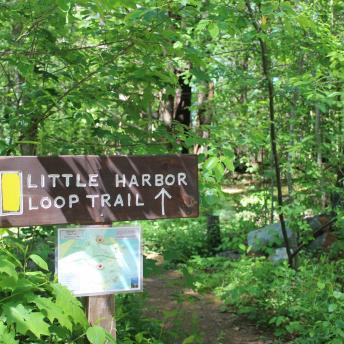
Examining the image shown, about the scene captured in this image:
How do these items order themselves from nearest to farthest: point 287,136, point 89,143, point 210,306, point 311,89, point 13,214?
point 13,214
point 89,143
point 311,89
point 287,136
point 210,306

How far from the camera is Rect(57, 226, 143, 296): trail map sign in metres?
2.22

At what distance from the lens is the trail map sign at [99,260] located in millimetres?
2221

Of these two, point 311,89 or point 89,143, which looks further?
point 311,89

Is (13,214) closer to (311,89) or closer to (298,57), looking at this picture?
(311,89)

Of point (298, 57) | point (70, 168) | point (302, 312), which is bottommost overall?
point (302, 312)

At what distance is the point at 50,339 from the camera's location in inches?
106

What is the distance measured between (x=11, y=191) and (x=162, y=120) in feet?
8.50

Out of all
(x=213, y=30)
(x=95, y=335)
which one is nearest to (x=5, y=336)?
(x=95, y=335)

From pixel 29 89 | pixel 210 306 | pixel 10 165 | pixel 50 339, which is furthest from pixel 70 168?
pixel 210 306

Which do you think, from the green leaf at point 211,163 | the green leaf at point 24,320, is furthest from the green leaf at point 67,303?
the green leaf at point 211,163

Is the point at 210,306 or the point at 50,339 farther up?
the point at 50,339

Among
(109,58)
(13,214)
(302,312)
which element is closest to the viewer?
(13,214)

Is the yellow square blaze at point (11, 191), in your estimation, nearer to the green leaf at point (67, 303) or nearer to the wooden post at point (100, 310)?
the green leaf at point (67, 303)

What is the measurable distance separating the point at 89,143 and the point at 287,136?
2.91 metres
